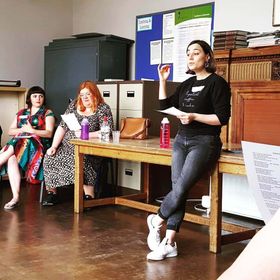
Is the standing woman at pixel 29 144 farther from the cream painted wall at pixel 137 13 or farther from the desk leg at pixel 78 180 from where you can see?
the cream painted wall at pixel 137 13

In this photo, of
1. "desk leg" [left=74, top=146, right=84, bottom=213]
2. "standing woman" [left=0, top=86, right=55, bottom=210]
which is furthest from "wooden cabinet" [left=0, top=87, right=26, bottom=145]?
"desk leg" [left=74, top=146, right=84, bottom=213]

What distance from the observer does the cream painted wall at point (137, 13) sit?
3670 mm

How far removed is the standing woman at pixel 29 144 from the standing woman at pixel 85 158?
0.18 m

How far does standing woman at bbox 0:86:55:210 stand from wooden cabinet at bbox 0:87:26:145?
774 mm

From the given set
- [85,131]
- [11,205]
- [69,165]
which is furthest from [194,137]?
[11,205]

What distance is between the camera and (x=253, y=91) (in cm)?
349

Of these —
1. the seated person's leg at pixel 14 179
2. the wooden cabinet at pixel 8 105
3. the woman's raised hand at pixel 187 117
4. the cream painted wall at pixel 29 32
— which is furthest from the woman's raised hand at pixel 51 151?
the woman's raised hand at pixel 187 117

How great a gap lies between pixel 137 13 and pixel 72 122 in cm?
178

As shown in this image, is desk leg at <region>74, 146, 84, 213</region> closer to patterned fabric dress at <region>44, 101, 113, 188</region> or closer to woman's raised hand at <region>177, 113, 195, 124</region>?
patterned fabric dress at <region>44, 101, 113, 188</region>

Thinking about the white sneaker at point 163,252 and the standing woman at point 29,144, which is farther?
the standing woman at point 29,144

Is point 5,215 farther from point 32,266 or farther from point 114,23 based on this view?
point 114,23

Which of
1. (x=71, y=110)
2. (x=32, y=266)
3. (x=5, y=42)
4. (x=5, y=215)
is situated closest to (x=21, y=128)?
(x=71, y=110)

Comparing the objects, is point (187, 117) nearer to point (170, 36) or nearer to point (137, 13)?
point (170, 36)

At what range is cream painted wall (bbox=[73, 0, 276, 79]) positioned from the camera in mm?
3670
